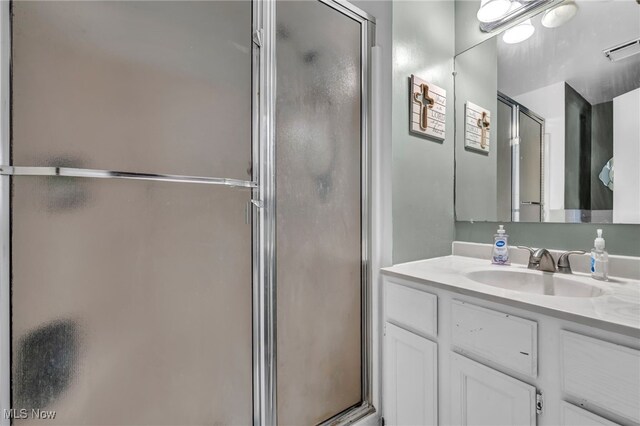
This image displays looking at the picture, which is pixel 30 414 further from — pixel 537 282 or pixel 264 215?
pixel 537 282

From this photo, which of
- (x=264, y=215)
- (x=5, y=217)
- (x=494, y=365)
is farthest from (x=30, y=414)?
(x=494, y=365)

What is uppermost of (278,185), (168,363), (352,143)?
(352,143)

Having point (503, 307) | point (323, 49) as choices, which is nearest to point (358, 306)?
point (503, 307)

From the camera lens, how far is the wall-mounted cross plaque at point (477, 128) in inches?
62.7

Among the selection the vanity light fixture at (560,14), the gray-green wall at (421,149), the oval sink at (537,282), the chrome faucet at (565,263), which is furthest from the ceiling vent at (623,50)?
the oval sink at (537,282)

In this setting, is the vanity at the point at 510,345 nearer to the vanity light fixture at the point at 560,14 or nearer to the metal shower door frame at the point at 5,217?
the vanity light fixture at the point at 560,14

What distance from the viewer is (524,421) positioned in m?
0.87

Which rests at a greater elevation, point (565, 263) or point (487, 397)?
point (565, 263)

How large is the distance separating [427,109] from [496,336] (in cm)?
110

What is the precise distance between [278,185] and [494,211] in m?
1.18

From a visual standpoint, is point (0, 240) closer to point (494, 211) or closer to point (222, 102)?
point (222, 102)

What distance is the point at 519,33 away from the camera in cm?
146

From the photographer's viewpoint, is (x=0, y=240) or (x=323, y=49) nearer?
(x=0, y=240)

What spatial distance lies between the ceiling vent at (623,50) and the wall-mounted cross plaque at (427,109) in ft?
2.15
